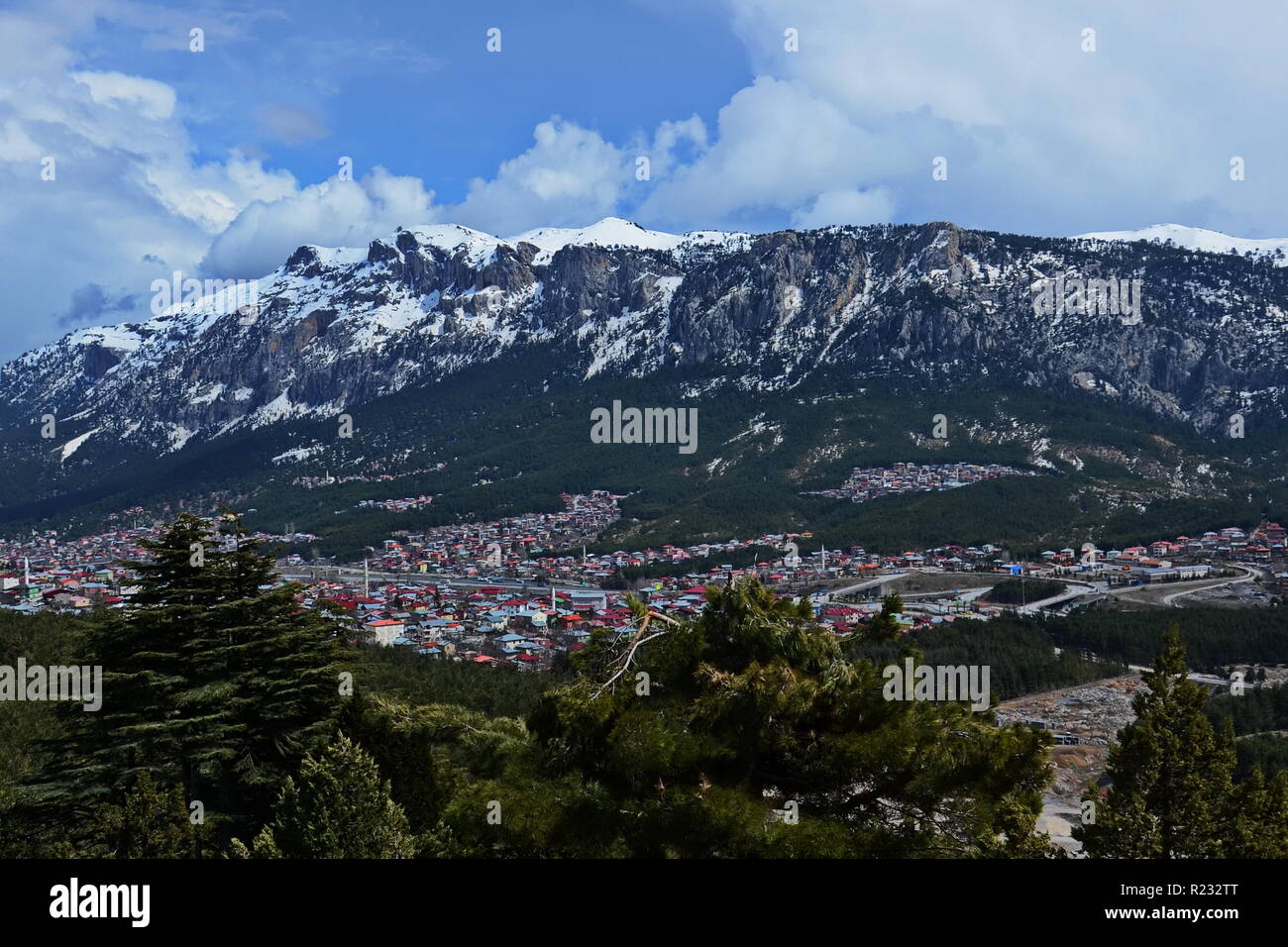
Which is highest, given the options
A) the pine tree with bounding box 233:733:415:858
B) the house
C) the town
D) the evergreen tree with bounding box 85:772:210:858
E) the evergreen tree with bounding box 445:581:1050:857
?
the town

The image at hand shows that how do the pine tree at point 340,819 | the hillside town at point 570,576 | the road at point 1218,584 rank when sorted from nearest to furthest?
the pine tree at point 340,819, the hillside town at point 570,576, the road at point 1218,584

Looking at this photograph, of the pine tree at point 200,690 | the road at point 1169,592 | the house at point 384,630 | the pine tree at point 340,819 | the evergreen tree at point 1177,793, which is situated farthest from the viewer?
the road at point 1169,592

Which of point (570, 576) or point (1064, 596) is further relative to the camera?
point (570, 576)

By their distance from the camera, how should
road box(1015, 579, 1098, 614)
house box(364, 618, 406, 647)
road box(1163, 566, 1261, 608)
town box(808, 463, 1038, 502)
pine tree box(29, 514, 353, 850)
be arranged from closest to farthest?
1. pine tree box(29, 514, 353, 850)
2. house box(364, 618, 406, 647)
3. road box(1015, 579, 1098, 614)
4. road box(1163, 566, 1261, 608)
5. town box(808, 463, 1038, 502)

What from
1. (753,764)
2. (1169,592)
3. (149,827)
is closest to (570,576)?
(1169,592)

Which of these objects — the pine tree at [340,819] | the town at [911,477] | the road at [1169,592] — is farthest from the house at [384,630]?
the town at [911,477]

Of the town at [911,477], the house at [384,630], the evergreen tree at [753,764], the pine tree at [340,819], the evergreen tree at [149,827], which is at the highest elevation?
the town at [911,477]

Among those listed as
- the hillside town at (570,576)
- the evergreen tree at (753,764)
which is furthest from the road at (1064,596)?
the evergreen tree at (753,764)

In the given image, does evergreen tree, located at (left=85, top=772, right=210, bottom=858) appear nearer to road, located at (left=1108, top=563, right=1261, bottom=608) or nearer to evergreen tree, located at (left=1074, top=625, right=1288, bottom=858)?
evergreen tree, located at (left=1074, top=625, right=1288, bottom=858)

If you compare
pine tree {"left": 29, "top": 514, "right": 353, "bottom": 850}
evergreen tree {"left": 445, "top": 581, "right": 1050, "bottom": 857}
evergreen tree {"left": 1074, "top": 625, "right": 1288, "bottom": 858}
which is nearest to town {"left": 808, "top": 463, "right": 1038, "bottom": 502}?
pine tree {"left": 29, "top": 514, "right": 353, "bottom": 850}

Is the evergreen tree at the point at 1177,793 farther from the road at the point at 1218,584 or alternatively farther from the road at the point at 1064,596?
the road at the point at 1218,584

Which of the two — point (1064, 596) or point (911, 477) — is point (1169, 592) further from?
point (911, 477)

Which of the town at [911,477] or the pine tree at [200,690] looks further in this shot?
the town at [911,477]

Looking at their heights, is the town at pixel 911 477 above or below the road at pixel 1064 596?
above
